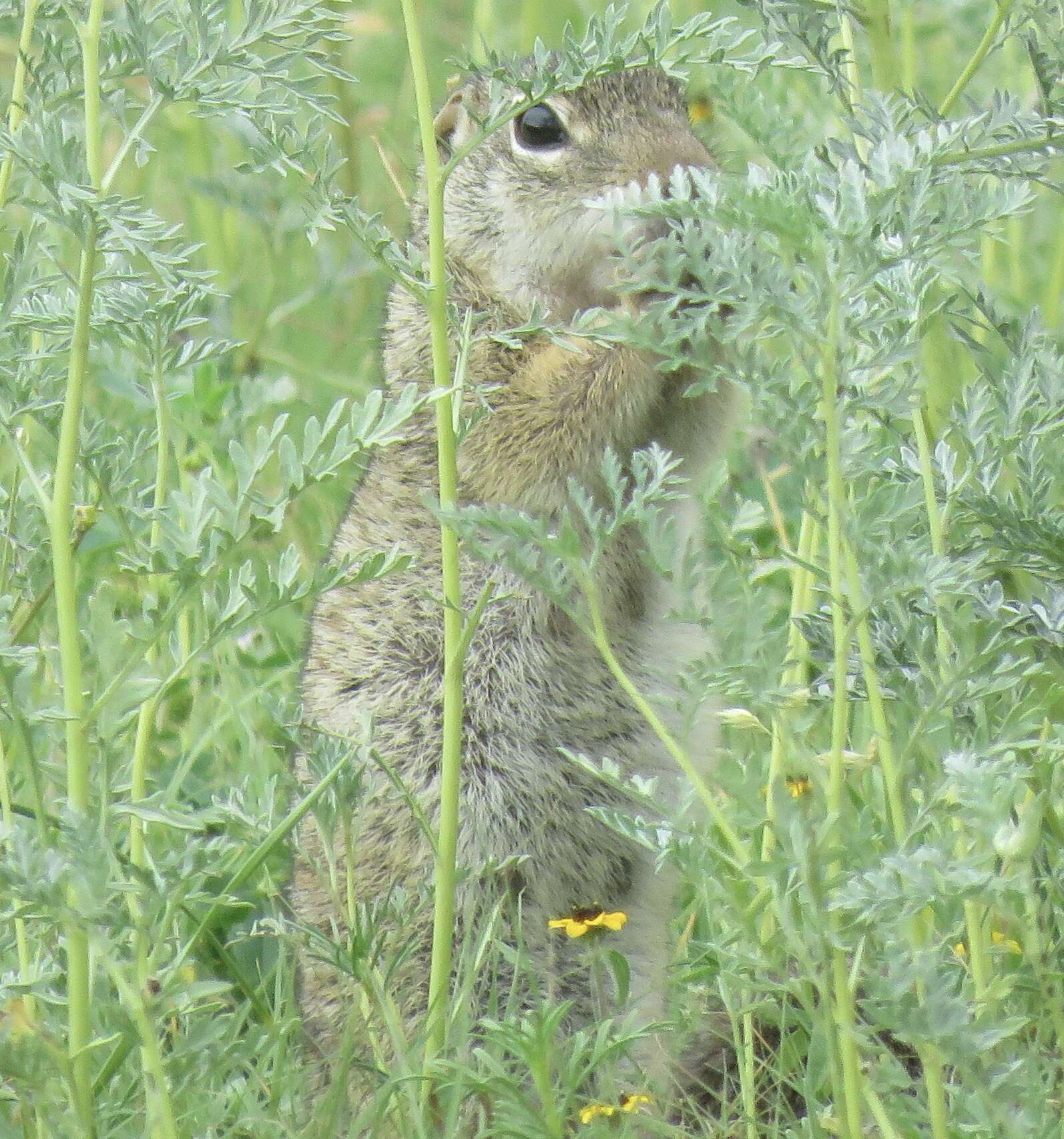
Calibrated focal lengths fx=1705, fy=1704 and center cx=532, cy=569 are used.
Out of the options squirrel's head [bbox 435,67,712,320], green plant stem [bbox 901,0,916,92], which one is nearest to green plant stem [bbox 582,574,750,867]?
squirrel's head [bbox 435,67,712,320]

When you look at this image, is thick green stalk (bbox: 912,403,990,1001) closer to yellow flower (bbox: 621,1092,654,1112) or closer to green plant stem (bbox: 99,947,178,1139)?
yellow flower (bbox: 621,1092,654,1112)

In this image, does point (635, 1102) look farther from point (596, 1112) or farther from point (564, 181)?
point (564, 181)

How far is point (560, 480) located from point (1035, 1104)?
1593 millimetres

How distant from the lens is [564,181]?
3.00 m

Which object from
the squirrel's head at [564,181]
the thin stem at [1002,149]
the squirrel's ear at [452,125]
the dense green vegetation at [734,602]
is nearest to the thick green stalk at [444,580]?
the dense green vegetation at [734,602]

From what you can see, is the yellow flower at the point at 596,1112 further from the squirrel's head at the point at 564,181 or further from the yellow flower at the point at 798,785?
the squirrel's head at the point at 564,181

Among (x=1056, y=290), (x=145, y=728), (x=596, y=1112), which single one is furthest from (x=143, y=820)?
(x=1056, y=290)

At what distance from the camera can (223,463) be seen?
12.3 feet

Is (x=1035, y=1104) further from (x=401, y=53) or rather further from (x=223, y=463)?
(x=401, y=53)

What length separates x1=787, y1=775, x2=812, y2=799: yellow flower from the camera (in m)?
2.30

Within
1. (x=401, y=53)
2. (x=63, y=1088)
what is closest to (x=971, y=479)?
(x=63, y=1088)

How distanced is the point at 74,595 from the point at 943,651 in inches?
35.0

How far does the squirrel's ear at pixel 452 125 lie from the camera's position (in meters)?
3.30

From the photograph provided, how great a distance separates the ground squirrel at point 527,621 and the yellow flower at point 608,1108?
0.44 m
